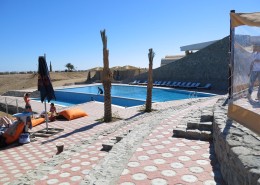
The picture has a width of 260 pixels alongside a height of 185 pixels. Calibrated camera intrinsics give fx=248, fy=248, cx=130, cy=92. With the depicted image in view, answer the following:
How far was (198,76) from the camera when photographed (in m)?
26.8

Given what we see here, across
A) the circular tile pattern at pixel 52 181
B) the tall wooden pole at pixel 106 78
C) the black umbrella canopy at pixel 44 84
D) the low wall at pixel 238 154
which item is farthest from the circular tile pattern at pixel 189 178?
the tall wooden pole at pixel 106 78

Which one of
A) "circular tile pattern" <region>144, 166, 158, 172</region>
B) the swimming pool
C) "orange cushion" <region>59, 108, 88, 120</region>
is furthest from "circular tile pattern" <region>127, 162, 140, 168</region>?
the swimming pool

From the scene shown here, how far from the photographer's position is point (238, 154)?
3.00 m

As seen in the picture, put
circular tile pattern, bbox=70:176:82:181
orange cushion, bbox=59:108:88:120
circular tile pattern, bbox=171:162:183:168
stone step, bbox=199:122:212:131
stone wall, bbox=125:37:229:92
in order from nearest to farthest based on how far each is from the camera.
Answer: circular tile pattern, bbox=171:162:183:168 < circular tile pattern, bbox=70:176:82:181 < stone step, bbox=199:122:212:131 < orange cushion, bbox=59:108:88:120 < stone wall, bbox=125:37:229:92

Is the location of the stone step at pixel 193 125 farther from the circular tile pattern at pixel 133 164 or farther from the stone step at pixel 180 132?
the circular tile pattern at pixel 133 164

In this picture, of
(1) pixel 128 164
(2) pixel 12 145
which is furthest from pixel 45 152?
(1) pixel 128 164

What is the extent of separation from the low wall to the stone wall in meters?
20.4

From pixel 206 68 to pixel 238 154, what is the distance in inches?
958

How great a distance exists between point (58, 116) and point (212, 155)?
9.43m

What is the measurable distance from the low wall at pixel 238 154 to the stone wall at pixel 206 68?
20.4m

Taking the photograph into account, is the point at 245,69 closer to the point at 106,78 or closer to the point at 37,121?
the point at 106,78

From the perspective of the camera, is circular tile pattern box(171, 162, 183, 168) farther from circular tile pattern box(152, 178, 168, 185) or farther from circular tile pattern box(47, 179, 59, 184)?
circular tile pattern box(47, 179, 59, 184)

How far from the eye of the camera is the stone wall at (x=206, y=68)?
24.4 meters

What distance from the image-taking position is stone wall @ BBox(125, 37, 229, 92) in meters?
24.4
